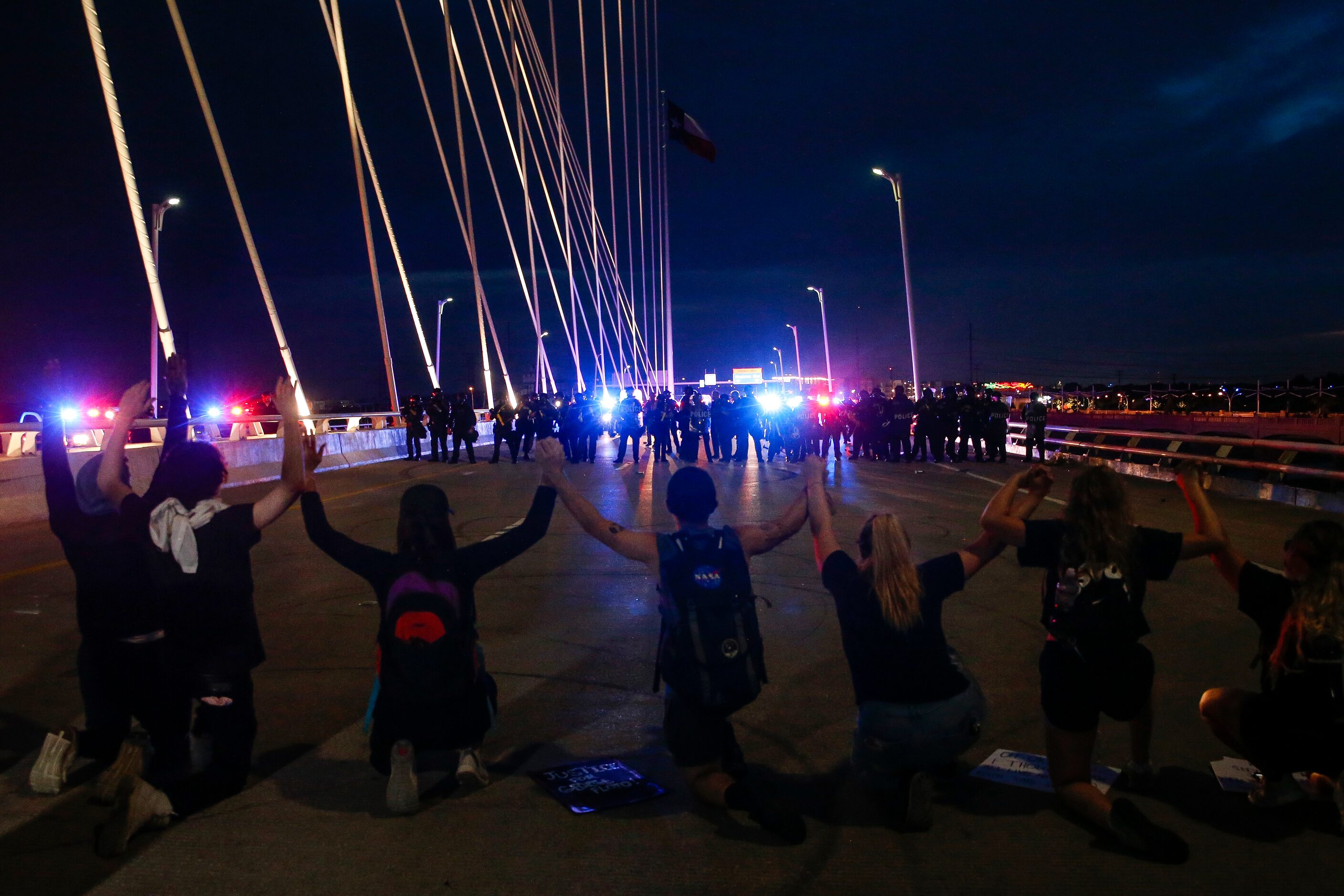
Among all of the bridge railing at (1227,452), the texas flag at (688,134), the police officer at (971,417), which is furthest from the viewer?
the texas flag at (688,134)

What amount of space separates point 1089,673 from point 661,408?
23613 mm

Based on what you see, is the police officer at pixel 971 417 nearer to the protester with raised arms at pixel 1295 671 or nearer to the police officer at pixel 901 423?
the police officer at pixel 901 423

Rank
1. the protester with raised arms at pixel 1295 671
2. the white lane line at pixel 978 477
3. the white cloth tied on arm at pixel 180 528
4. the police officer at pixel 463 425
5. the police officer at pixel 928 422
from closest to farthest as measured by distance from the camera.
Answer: the protester with raised arms at pixel 1295 671 < the white cloth tied on arm at pixel 180 528 < the white lane line at pixel 978 477 < the police officer at pixel 928 422 < the police officer at pixel 463 425

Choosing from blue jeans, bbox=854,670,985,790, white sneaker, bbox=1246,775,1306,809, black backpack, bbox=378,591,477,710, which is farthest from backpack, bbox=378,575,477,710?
white sneaker, bbox=1246,775,1306,809

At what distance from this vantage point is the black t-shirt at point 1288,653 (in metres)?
3.86

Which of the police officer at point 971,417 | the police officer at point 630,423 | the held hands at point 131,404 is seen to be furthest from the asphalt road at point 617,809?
the police officer at point 971,417

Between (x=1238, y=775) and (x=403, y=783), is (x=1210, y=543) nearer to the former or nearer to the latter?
(x=1238, y=775)

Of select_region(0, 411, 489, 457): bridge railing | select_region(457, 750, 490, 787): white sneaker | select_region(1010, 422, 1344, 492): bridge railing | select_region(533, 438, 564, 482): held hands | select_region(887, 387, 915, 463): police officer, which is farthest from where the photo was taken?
select_region(887, 387, 915, 463): police officer

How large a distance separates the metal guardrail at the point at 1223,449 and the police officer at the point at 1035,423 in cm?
41

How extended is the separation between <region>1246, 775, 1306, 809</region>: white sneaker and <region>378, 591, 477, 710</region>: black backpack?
3.12m

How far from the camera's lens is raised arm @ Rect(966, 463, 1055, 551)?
432cm

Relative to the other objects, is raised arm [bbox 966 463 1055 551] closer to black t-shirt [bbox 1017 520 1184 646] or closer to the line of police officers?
black t-shirt [bbox 1017 520 1184 646]

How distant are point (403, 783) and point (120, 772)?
41.7 inches

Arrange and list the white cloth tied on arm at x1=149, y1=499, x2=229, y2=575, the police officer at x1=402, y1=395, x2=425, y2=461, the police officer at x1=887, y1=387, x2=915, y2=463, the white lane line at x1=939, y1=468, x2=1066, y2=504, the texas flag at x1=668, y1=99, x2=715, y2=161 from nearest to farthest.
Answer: the white cloth tied on arm at x1=149, y1=499, x2=229, y2=575
the white lane line at x1=939, y1=468, x2=1066, y2=504
the police officer at x1=887, y1=387, x2=915, y2=463
the police officer at x1=402, y1=395, x2=425, y2=461
the texas flag at x1=668, y1=99, x2=715, y2=161
